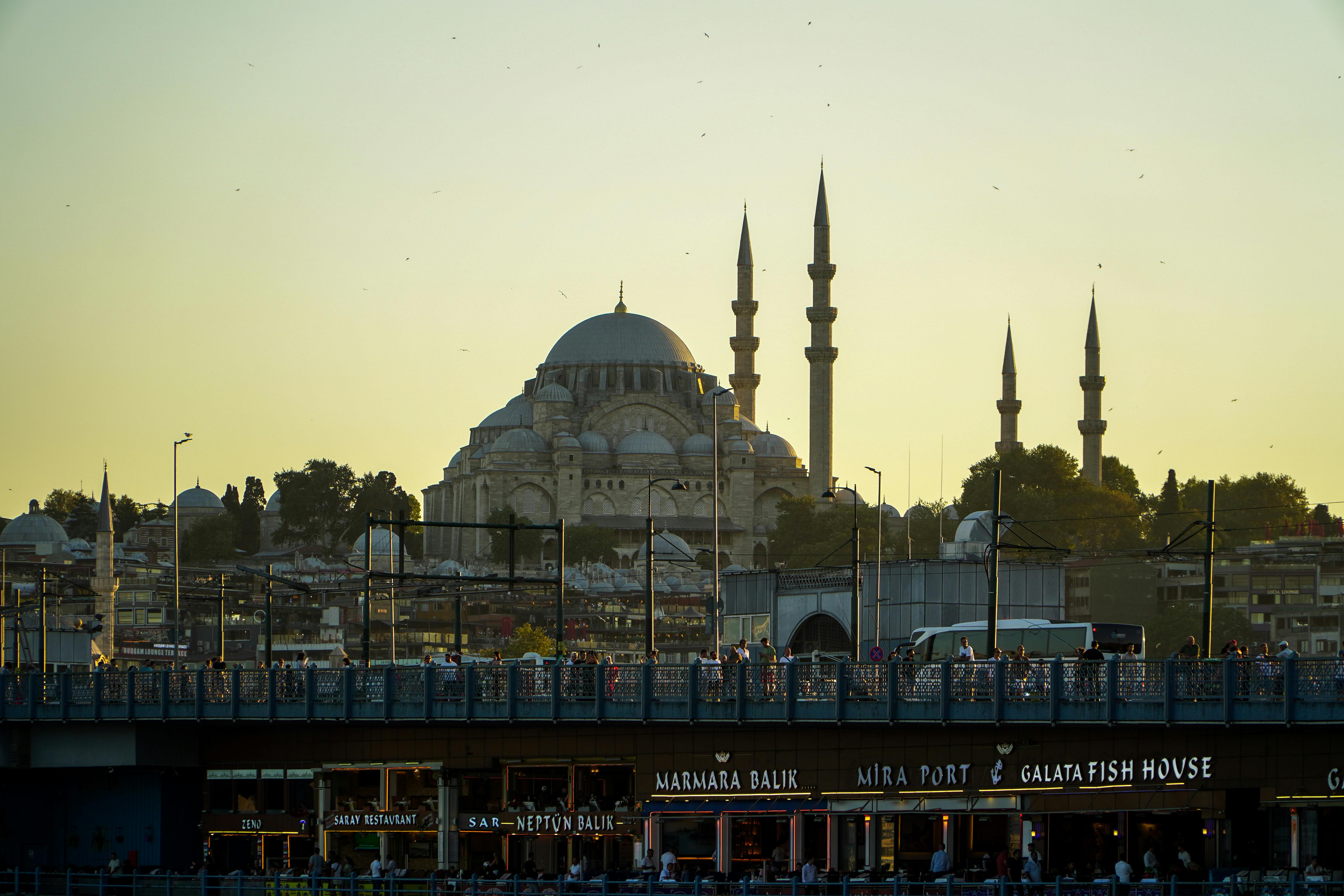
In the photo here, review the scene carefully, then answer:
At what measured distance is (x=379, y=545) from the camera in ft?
464

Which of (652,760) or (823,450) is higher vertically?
(823,450)

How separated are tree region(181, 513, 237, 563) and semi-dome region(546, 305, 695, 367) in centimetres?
3283

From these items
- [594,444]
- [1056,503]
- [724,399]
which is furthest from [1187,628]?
[594,444]

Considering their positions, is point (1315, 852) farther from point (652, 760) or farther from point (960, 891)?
point (652, 760)

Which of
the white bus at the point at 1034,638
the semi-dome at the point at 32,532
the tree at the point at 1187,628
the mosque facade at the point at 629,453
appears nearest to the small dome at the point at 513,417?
the mosque facade at the point at 629,453

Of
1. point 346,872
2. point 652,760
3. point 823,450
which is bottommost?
point 346,872

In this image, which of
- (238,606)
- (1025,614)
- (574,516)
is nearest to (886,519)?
(574,516)

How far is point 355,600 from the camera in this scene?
413 feet

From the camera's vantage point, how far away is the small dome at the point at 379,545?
13962 cm

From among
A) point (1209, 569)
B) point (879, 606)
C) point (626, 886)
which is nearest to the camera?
point (626, 886)

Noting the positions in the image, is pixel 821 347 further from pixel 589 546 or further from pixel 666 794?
pixel 666 794

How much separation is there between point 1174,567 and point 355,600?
4877 cm

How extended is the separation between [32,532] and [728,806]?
132 m

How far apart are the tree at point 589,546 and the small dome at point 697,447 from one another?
1661 centimetres
